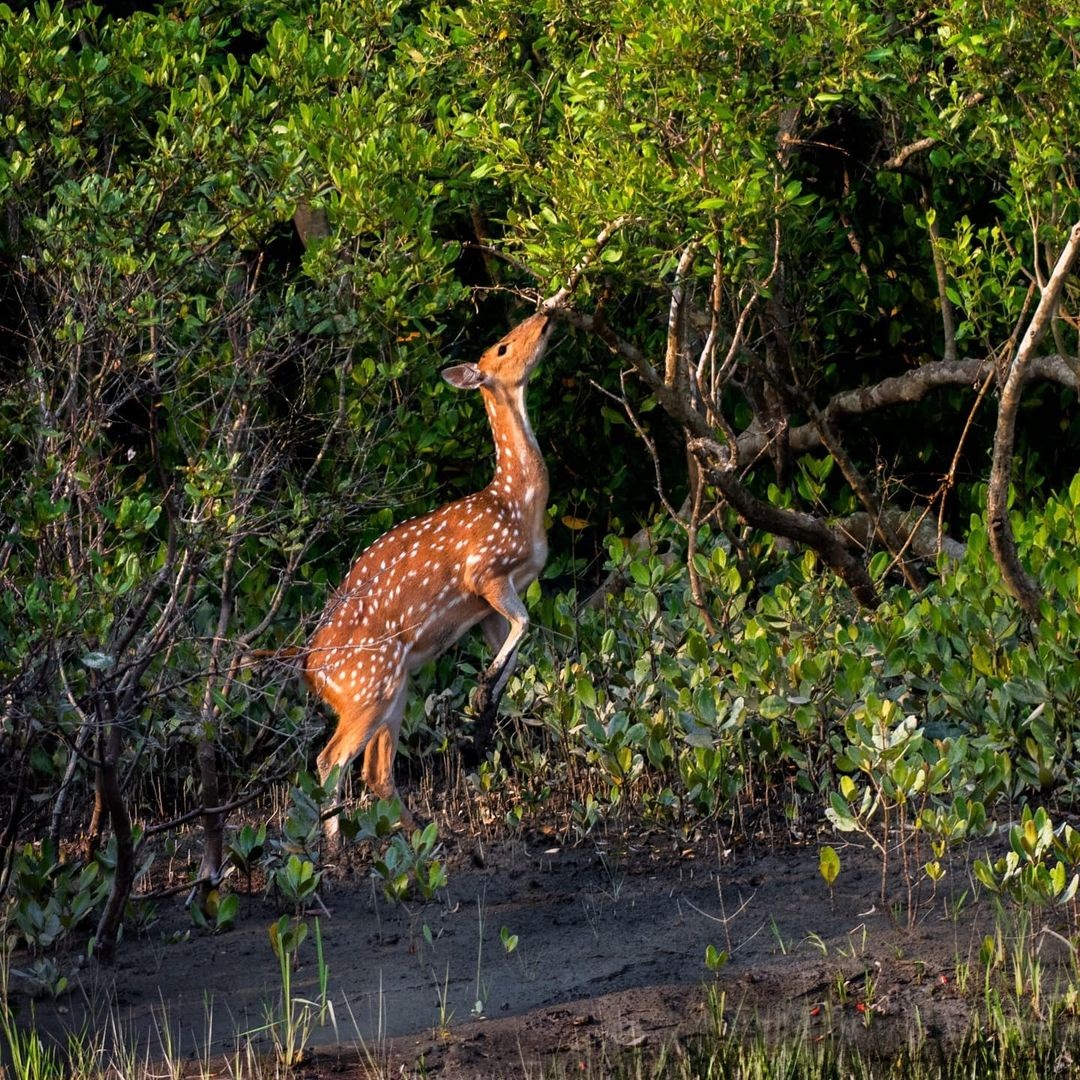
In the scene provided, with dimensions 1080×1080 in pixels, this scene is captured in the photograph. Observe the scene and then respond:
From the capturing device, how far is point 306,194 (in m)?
6.86

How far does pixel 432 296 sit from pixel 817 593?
2.49 metres

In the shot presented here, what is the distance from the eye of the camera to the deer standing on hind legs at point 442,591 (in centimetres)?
752

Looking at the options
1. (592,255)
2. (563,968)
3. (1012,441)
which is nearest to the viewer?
(563,968)

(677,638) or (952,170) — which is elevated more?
(952,170)

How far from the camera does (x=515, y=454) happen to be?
8070mm

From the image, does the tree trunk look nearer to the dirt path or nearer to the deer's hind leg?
the dirt path

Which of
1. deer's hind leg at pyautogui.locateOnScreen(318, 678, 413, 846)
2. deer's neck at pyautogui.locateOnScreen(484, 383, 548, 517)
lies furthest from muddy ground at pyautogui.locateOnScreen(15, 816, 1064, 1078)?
deer's neck at pyautogui.locateOnScreen(484, 383, 548, 517)

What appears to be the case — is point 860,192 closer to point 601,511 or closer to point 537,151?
point 601,511

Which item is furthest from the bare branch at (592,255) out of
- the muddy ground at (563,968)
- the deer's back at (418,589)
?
the muddy ground at (563,968)

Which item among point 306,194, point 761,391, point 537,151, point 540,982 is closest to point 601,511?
point 761,391

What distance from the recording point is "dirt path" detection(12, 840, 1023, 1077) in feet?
18.2

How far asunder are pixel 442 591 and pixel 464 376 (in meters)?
0.94

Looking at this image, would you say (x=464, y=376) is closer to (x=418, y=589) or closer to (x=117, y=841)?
(x=418, y=589)

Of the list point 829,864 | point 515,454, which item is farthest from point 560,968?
point 515,454
